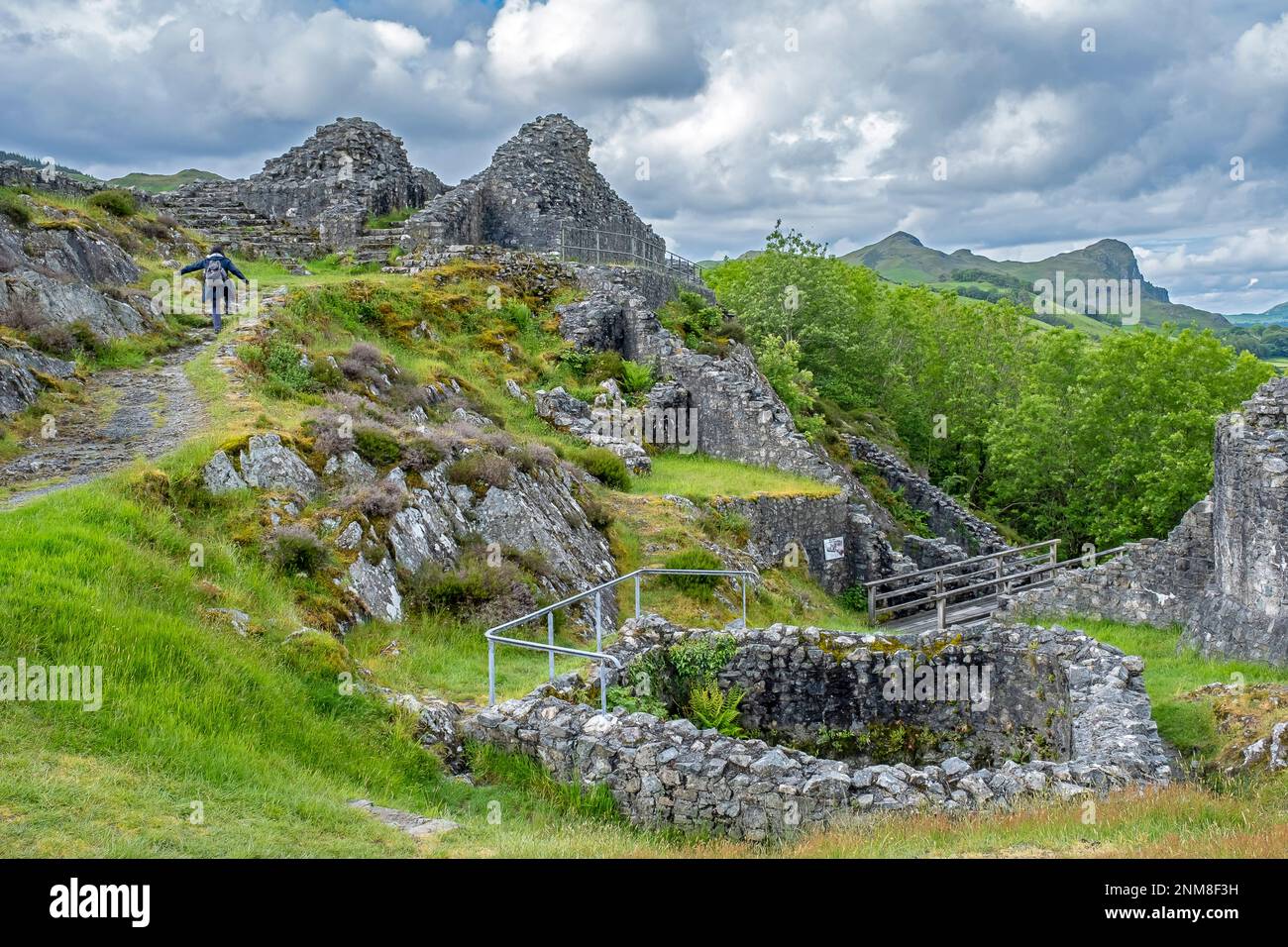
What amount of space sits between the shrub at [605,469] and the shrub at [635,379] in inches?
207

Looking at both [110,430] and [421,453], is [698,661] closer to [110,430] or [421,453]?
[421,453]

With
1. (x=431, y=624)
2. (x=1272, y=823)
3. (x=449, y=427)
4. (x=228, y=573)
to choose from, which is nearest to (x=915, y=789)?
(x=1272, y=823)

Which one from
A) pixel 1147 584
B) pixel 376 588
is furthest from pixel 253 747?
pixel 1147 584

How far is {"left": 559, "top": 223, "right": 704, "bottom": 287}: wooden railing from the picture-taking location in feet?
108

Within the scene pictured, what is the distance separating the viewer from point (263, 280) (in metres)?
26.5

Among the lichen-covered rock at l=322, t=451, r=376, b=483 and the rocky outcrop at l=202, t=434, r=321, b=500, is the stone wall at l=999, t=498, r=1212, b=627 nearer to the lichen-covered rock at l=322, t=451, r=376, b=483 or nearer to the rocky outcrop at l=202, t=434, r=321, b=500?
the lichen-covered rock at l=322, t=451, r=376, b=483

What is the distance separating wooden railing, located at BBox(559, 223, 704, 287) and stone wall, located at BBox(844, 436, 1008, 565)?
9831mm

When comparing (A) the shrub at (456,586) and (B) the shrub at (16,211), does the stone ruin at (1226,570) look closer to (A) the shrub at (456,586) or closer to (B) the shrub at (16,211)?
(A) the shrub at (456,586)

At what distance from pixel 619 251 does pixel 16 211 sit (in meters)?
18.7

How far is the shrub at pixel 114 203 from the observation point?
2657cm

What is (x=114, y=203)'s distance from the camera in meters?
26.8

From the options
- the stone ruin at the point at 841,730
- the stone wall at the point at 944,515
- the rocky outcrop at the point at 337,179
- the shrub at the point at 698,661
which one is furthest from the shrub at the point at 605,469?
the rocky outcrop at the point at 337,179

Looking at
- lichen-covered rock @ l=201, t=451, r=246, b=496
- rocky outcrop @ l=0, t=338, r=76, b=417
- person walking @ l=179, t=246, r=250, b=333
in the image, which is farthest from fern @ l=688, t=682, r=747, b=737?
person walking @ l=179, t=246, r=250, b=333
